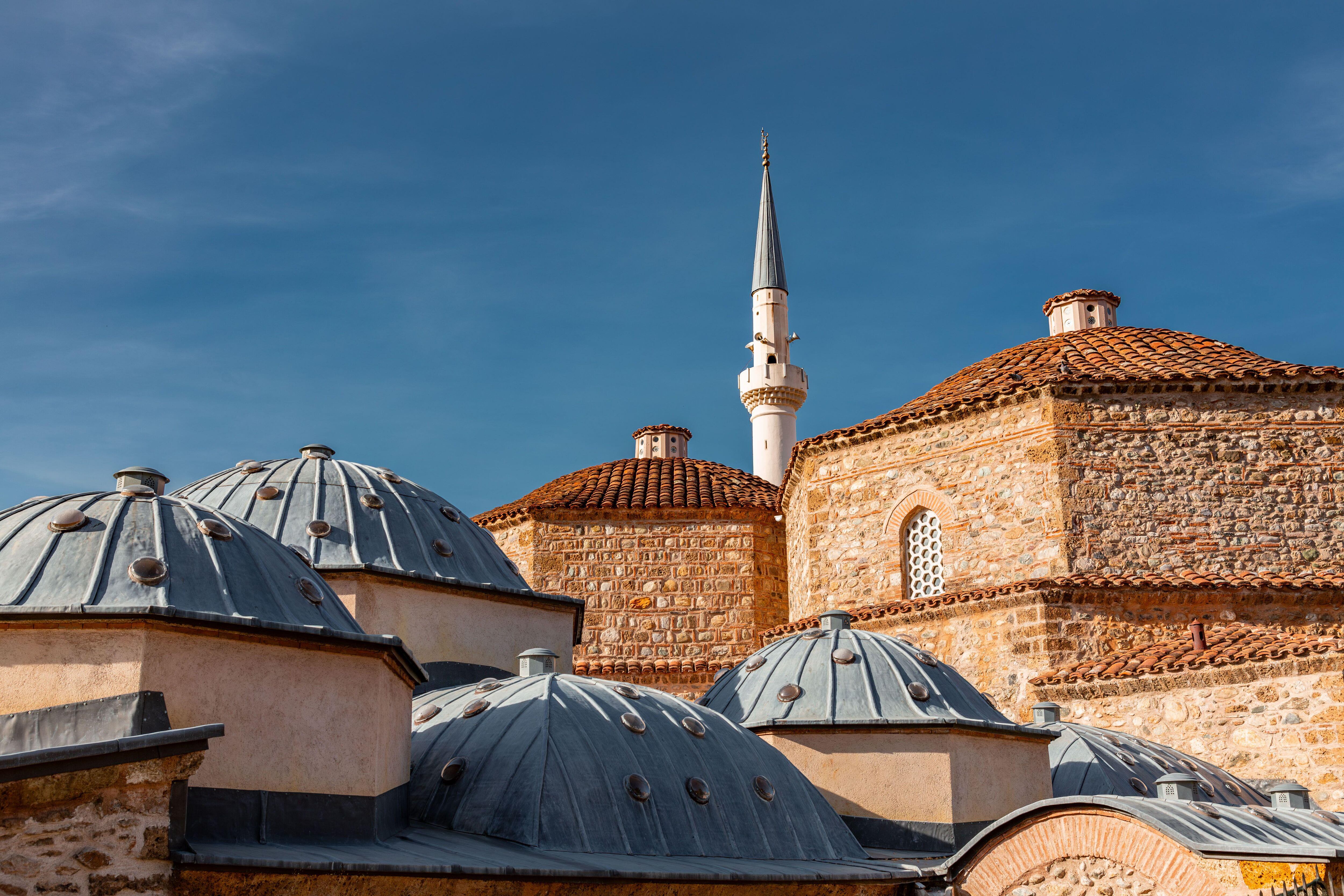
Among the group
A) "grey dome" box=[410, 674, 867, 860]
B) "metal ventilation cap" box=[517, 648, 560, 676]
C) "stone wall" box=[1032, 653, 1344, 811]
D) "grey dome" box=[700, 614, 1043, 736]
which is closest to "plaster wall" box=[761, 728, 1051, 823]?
"grey dome" box=[700, 614, 1043, 736]

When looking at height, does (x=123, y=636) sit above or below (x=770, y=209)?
below

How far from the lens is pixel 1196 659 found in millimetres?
13195

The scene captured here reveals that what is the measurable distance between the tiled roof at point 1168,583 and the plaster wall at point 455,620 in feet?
11.6

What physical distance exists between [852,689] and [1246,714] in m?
4.53

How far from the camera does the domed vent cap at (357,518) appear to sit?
35.8ft

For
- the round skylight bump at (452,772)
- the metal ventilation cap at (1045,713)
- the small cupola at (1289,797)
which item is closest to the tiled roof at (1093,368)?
the metal ventilation cap at (1045,713)

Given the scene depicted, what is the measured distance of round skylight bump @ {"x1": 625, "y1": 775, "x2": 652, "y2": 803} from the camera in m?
8.57

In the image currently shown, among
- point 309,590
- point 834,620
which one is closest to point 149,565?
point 309,590

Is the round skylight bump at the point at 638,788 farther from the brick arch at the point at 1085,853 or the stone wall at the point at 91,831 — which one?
the stone wall at the point at 91,831

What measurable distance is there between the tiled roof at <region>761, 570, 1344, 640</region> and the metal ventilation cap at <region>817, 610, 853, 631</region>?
8.78 ft

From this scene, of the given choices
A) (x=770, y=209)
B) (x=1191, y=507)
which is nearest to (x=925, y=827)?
Result: (x=1191, y=507)

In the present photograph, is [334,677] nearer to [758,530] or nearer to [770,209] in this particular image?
[758,530]

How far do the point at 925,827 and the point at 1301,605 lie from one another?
20.8 ft

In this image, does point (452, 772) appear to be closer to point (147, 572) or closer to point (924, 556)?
point (147, 572)
